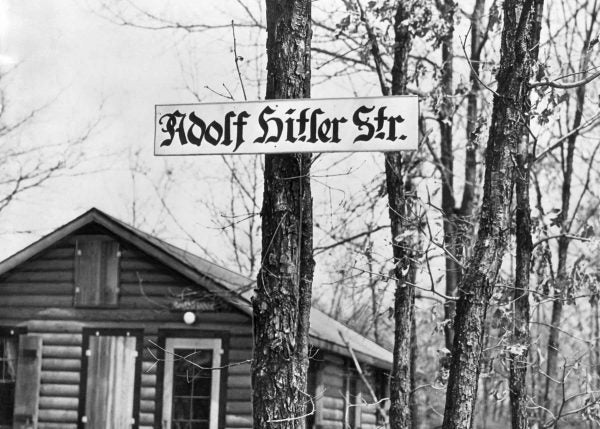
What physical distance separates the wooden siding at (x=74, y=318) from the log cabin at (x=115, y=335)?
18 millimetres

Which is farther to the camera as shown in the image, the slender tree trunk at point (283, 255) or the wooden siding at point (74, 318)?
the wooden siding at point (74, 318)

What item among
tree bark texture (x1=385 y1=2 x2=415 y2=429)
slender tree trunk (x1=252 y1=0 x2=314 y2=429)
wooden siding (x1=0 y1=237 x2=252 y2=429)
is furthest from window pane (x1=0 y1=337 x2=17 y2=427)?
slender tree trunk (x1=252 y1=0 x2=314 y2=429)

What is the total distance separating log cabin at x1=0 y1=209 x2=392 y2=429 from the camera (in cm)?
1777

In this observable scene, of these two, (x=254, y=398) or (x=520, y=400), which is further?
(x=520, y=400)

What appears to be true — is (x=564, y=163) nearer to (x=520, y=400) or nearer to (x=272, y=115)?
(x=520, y=400)

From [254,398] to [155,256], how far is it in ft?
40.9

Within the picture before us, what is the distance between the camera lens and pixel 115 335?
18.3 m

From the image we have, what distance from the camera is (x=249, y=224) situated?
3388 cm

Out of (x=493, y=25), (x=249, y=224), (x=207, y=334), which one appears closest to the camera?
(x=493, y=25)

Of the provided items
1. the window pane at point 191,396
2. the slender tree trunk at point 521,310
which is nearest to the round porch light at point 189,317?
the window pane at point 191,396

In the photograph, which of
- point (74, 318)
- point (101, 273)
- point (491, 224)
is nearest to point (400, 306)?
point (491, 224)

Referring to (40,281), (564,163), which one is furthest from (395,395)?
(564,163)

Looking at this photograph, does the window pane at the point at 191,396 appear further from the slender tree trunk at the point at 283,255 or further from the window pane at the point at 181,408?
the slender tree trunk at the point at 283,255

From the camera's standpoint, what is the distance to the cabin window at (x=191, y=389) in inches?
696
